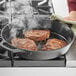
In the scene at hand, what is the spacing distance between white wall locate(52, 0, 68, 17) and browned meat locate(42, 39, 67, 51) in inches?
10.0

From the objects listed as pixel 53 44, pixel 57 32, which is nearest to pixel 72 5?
pixel 57 32

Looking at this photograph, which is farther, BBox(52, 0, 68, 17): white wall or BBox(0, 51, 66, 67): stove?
BBox(52, 0, 68, 17): white wall

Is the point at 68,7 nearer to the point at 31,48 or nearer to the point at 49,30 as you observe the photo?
the point at 49,30

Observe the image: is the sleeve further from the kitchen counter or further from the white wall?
the kitchen counter

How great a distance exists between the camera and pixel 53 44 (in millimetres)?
1136

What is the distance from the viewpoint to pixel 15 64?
109cm

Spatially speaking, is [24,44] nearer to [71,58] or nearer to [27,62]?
[27,62]

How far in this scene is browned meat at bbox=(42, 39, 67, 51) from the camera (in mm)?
1118

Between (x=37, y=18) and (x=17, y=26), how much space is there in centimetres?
11

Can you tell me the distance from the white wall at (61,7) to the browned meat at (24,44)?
12.0 inches

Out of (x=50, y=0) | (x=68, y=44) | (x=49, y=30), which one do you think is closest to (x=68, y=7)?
(x=50, y=0)

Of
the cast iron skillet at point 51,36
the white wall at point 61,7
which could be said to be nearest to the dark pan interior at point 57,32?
the cast iron skillet at point 51,36

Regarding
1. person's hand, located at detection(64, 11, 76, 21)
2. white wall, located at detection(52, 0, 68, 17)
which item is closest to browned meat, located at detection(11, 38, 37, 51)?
person's hand, located at detection(64, 11, 76, 21)

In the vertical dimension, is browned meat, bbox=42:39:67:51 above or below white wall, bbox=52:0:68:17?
below
